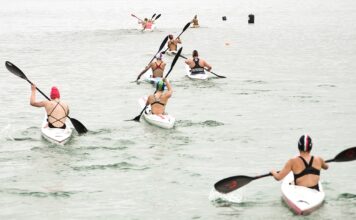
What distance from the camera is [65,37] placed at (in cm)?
6525

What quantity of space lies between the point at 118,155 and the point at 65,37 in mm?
45974

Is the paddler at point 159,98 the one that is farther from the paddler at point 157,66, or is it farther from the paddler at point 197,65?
the paddler at point 197,65

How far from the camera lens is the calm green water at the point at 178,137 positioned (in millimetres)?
16656

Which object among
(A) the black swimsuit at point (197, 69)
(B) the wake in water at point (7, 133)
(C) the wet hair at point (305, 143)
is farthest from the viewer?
(A) the black swimsuit at point (197, 69)

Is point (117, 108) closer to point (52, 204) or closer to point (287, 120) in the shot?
point (287, 120)

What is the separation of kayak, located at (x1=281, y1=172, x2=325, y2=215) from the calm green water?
38cm

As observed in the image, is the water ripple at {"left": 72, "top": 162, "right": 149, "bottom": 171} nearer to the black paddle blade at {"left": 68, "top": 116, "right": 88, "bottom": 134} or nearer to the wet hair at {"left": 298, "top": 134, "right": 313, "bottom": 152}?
the black paddle blade at {"left": 68, "top": 116, "right": 88, "bottom": 134}

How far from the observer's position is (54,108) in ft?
69.5

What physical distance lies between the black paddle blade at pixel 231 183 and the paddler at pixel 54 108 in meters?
7.63

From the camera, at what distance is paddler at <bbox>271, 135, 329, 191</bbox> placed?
14586mm

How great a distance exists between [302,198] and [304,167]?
70 cm

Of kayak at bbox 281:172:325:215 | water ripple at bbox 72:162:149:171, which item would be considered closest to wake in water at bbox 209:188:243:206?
kayak at bbox 281:172:325:215

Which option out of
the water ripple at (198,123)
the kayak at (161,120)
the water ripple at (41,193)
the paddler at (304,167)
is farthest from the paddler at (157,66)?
the paddler at (304,167)

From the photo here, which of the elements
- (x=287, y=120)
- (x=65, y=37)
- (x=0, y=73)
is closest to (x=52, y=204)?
(x=287, y=120)
